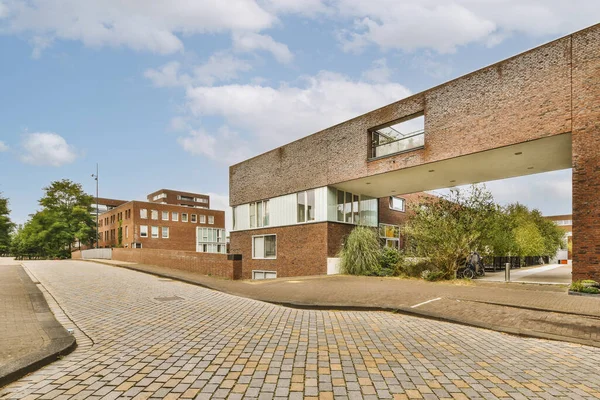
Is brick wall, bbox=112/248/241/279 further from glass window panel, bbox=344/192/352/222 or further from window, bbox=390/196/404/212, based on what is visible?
window, bbox=390/196/404/212

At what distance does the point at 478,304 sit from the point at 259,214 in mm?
17040

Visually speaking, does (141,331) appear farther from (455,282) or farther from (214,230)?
(214,230)

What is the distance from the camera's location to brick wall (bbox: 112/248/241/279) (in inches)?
580

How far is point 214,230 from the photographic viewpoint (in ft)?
191

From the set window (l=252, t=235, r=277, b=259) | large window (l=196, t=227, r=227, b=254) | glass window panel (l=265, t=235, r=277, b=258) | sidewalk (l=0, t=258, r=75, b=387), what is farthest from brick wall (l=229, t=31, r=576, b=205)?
large window (l=196, t=227, r=227, b=254)

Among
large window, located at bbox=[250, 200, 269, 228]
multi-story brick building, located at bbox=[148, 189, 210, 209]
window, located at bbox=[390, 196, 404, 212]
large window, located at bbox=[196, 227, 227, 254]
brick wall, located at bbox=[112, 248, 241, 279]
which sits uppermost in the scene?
multi-story brick building, located at bbox=[148, 189, 210, 209]

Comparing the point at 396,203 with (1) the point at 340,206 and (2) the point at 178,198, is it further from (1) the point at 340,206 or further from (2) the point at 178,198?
(2) the point at 178,198

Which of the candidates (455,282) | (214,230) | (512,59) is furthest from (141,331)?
(214,230)

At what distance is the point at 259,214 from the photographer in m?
24.0

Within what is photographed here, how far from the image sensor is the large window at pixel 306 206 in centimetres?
1995

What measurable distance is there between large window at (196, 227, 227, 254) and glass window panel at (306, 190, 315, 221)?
128 feet

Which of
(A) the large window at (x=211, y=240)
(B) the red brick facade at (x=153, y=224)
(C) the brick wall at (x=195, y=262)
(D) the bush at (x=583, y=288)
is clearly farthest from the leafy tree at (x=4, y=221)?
(D) the bush at (x=583, y=288)

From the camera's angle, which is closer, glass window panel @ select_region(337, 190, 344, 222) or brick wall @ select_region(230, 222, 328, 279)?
brick wall @ select_region(230, 222, 328, 279)

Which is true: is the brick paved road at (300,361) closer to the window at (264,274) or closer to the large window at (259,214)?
the window at (264,274)
